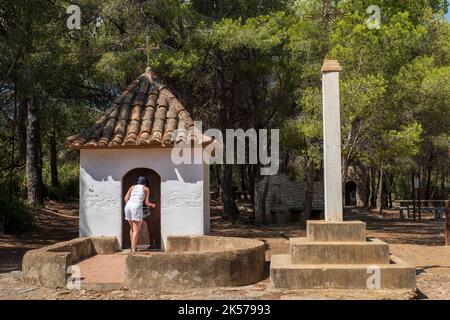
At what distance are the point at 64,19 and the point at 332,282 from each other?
43.8ft

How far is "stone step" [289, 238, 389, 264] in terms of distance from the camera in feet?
28.6

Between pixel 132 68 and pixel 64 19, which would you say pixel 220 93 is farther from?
pixel 64 19

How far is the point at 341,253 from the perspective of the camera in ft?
28.8

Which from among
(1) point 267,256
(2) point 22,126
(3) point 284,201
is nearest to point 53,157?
(2) point 22,126

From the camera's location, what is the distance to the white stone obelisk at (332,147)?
9.55m

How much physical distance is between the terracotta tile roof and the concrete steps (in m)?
3.77

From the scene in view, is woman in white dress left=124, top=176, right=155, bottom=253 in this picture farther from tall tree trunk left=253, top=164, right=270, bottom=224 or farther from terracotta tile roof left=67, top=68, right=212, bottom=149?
tall tree trunk left=253, top=164, right=270, bottom=224

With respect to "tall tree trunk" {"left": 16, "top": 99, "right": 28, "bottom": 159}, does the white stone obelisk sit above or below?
below

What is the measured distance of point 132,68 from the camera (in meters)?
16.9

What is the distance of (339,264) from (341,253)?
0.20 meters

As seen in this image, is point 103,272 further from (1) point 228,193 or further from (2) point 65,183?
(2) point 65,183

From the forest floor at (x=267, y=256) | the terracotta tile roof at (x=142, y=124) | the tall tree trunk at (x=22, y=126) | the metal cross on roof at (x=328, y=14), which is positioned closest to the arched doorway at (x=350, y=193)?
the forest floor at (x=267, y=256)

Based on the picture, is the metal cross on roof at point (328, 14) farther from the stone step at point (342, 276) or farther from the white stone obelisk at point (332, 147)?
the stone step at point (342, 276)

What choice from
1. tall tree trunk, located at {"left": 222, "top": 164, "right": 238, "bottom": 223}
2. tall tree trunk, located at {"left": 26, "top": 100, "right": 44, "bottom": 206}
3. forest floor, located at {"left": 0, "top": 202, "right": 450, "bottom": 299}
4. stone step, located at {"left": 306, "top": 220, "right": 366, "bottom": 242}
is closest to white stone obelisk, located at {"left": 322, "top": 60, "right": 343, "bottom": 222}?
stone step, located at {"left": 306, "top": 220, "right": 366, "bottom": 242}
